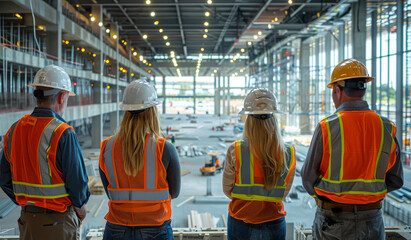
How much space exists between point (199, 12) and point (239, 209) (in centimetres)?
2584

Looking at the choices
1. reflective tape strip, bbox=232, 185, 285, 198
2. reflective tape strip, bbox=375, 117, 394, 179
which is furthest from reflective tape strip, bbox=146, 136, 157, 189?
reflective tape strip, bbox=375, 117, 394, 179

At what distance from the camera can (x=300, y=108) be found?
29859mm

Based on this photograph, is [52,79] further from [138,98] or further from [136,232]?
[136,232]

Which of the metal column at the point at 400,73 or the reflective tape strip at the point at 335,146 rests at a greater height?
the metal column at the point at 400,73

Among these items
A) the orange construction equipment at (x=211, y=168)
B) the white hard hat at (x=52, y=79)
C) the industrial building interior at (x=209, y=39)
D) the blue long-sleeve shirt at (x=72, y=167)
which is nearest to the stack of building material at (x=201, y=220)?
the industrial building interior at (x=209, y=39)

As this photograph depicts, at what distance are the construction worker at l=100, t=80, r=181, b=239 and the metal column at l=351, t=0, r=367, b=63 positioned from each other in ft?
54.9

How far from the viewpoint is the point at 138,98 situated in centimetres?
315

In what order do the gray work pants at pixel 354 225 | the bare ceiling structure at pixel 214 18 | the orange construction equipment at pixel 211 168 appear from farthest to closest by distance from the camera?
the bare ceiling structure at pixel 214 18 < the orange construction equipment at pixel 211 168 < the gray work pants at pixel 354 225

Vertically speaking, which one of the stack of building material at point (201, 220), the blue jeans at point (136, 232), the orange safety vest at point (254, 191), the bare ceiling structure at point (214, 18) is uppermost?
the bare ceiling structure at point (214, 18)

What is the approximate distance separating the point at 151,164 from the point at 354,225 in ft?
5.73

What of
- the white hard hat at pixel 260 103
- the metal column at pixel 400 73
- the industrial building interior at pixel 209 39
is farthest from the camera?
the metal column at pixel 400 73

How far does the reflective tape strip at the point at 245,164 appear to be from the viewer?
3.33 meters

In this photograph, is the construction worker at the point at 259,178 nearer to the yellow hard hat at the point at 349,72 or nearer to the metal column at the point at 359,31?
the yellow hard hat at the point at 349,72

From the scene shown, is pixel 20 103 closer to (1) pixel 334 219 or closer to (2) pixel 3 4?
(2) pixel 3 4
